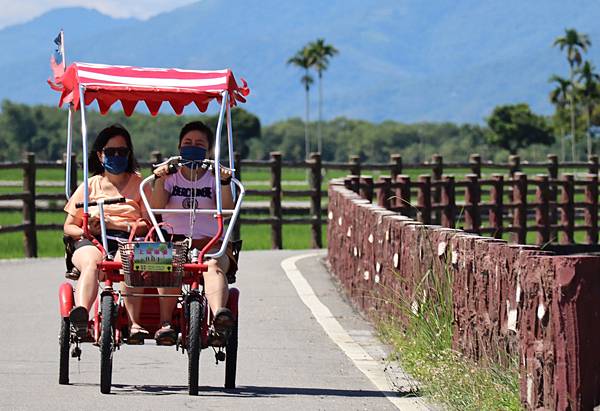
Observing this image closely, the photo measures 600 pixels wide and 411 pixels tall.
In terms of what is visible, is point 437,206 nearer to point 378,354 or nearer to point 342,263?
point 342,263

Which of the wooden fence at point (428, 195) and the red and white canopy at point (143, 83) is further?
the wooden fence at point (428, 195)

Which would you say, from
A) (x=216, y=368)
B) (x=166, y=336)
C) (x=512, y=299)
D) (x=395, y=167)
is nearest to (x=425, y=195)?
(x=395, y=167)

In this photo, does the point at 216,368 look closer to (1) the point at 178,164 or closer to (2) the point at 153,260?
(1) the point at 178,164

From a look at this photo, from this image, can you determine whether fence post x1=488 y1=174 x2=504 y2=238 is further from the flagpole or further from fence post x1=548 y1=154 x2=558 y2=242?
the flagpole

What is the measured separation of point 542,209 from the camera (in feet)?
93.0

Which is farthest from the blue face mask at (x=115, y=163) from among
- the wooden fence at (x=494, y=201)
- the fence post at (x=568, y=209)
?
the fence post at (x=568, y=209)

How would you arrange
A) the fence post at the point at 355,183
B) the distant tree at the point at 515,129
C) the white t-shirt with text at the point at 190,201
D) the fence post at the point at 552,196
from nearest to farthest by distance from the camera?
the white t-shirt with text at the point at 190,201 < the fence post at the point at 355,183 < the fence post at the point at 552,196 < the distant tree at the point at 515,129

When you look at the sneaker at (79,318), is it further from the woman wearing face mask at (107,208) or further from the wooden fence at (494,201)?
the wooden fence at (494,201)

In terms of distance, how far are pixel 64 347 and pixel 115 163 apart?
4.24 ft

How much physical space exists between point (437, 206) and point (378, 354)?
Result: 13366 mm

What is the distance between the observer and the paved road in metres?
9.82

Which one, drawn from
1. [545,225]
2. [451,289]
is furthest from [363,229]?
[545,225]

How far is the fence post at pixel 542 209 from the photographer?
92.7ft

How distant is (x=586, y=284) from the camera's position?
316 inches
